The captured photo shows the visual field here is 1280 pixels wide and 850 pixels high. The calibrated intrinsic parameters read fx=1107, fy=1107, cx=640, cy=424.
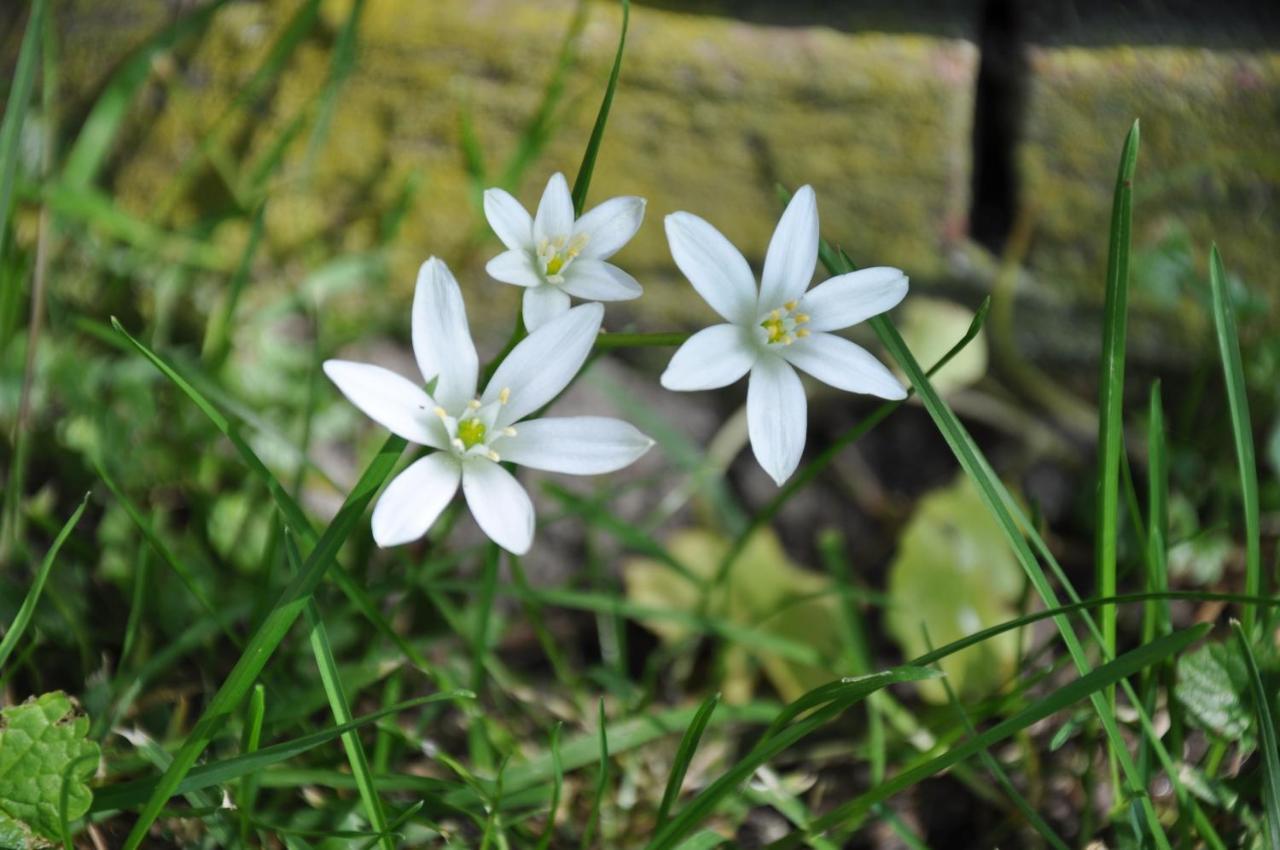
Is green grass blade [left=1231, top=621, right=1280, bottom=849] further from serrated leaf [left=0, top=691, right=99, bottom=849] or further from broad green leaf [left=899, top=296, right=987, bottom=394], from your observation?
serrated leaf [left=0, top=691, right=99, bottom=849]

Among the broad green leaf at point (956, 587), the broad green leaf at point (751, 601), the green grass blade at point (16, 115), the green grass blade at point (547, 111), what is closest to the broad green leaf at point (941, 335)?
the broad green leaf at point (956, 587)

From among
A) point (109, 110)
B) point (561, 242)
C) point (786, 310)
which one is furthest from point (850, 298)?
point (109, 110)

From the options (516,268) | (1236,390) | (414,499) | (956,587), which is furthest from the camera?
(956,587)

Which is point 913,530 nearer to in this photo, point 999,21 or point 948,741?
point 948,741

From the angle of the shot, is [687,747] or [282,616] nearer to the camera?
[282,616]

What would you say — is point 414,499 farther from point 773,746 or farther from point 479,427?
point 773,746

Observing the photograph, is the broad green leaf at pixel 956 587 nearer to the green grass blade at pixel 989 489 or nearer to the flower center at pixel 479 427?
the green grass blade at pixel 989 489

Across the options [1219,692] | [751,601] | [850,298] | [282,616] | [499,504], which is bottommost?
[751,601]
